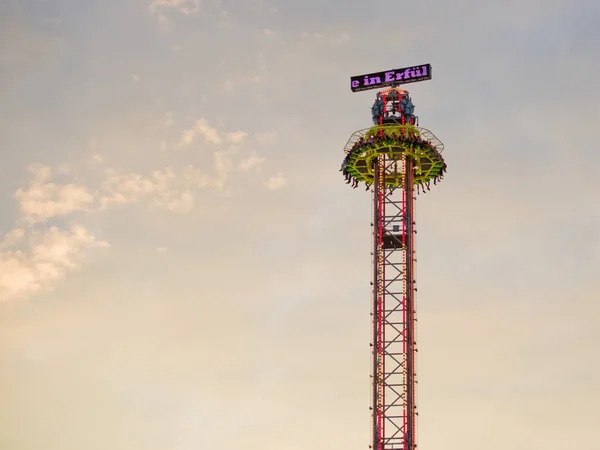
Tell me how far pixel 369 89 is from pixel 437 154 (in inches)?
541

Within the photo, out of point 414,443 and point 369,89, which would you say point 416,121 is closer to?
point 369,89

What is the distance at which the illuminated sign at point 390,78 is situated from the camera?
16725 cm

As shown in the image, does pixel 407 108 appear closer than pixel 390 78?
Yes

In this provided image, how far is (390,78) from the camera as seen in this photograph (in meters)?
168

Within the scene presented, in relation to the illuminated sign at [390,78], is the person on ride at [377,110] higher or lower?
lower

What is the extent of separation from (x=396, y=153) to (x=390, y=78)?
440 inches

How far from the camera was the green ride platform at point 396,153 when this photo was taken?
16200 cm

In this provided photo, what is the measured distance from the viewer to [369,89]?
6678 inches

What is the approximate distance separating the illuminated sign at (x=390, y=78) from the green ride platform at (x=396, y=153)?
25.4ft

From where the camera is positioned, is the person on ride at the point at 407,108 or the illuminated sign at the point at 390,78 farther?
the illuminated sign at the point at 390,78

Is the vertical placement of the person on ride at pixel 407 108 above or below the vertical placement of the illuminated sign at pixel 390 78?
below

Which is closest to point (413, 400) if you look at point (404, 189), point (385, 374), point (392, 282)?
point (385, 374)

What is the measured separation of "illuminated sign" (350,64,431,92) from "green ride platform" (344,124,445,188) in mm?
7739

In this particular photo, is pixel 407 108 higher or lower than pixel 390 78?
lower
